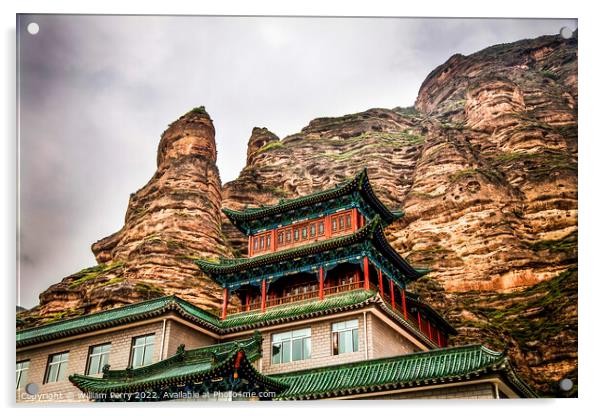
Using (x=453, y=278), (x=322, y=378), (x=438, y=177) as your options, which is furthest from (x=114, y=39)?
(x=438, y=177)

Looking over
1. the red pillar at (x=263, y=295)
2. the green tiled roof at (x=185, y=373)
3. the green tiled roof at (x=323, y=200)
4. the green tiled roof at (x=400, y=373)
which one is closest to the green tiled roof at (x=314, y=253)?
the red pillar at (x=263, y=295)

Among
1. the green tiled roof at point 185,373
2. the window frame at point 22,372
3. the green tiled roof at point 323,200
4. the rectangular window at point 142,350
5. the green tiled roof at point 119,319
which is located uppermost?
the green tiled roof at point 323,200

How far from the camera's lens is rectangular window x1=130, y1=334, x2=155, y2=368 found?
2091 centimetres

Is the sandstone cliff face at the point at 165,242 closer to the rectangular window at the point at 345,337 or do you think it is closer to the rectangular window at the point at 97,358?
the rectangular window at the point at 97,358

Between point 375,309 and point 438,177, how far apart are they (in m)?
34.5

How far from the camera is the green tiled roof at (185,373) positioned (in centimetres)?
1545

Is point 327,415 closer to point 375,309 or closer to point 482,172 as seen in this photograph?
point 375,309

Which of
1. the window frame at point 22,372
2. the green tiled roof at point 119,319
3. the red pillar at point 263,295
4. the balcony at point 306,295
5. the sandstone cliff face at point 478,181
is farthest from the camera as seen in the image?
the sandstone cliff face at point 478,181

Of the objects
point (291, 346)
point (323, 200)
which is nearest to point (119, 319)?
point (291, 346)

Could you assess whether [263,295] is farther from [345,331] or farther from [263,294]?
[345,331]

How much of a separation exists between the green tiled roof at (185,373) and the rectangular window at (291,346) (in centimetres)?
146

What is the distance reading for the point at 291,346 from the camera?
2092 centimetres

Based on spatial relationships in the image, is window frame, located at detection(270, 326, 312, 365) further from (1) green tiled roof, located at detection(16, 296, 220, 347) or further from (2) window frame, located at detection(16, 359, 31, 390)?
(2) window frame, located at detection(16, 359, 31, 390)

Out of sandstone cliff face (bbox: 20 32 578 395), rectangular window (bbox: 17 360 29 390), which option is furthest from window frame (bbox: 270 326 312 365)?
sandstone cliff face (bbox: 20 32 578 395)
